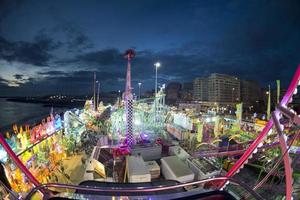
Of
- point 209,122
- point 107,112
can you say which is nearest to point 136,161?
point 107,112

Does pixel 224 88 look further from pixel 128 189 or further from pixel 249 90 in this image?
pixel 128 189

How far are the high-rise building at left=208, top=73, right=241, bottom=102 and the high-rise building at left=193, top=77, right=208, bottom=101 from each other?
331 centimetres

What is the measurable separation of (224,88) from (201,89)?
7.87 meters

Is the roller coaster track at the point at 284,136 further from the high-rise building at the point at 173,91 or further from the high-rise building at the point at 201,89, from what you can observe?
the high-rise building at the point at 173,91

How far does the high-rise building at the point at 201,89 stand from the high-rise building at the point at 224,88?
331 cm

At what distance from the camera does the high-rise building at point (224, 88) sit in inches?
2092

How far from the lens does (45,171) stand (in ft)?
21.3

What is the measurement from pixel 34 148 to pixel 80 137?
4278mm

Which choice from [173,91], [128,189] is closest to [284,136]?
[128,189]

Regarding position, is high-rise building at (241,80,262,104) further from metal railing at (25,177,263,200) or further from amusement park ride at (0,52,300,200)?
metal railing at (25,177,263,200)

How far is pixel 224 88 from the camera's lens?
176 feet

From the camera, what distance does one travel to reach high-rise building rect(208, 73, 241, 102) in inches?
2092

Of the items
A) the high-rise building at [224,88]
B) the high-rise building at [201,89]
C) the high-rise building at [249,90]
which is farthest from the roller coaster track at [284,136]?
the high-rise building at [249,90]

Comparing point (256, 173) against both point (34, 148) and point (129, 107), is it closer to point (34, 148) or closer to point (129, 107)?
point (129, 107)
